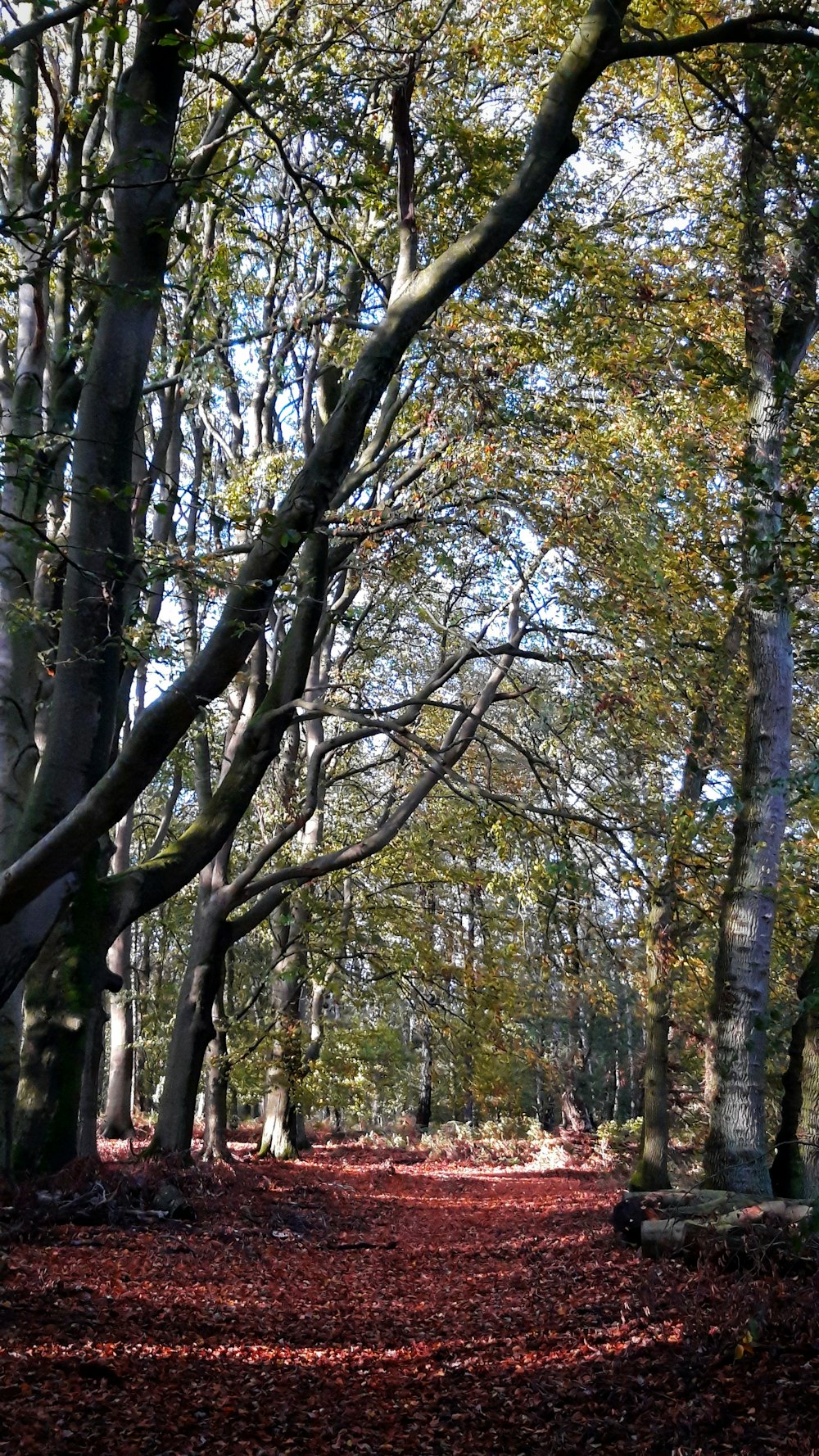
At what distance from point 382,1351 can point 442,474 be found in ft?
24.3

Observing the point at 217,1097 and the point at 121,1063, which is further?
the point at 121,1063

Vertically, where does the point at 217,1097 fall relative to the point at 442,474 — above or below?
below

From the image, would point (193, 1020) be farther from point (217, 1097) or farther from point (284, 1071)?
point (284, 1071)

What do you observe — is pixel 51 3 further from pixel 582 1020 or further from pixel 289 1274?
pixel 582 1020

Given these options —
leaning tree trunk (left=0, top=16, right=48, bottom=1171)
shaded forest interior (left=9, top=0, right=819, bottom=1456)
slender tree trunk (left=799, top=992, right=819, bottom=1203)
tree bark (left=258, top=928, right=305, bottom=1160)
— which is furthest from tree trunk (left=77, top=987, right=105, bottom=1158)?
slender tree trunk (left=799, top=992, right=819, bottom=1203)

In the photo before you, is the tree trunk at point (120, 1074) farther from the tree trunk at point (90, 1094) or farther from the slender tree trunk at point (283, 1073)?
the tree trunk at point (90, 1094)

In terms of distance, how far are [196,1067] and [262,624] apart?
790 centimetres

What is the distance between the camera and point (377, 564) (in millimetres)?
10125

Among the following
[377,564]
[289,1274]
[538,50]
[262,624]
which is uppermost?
[538,50]

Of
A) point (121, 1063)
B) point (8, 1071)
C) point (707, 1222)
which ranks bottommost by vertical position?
point (707, 1222)

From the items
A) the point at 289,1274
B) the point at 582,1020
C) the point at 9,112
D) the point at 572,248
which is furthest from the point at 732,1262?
the point at 582,1020

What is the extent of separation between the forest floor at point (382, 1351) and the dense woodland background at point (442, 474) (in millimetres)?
1646

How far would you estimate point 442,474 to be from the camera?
10547mm

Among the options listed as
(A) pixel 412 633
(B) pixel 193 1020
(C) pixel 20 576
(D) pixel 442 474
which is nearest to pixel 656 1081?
(B) pixel 193 1020
